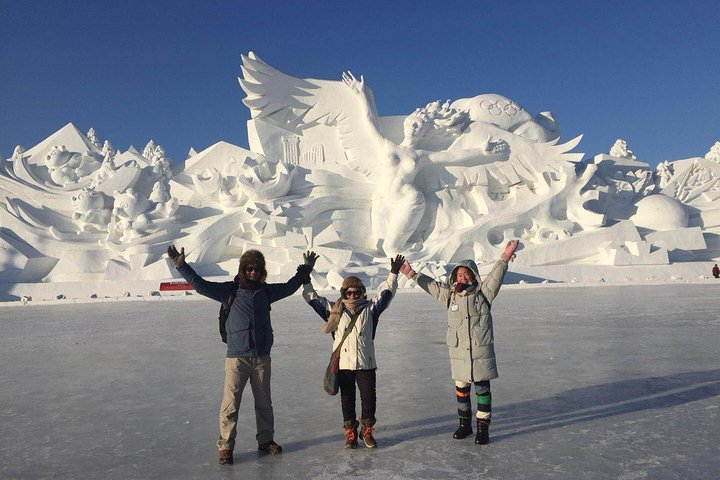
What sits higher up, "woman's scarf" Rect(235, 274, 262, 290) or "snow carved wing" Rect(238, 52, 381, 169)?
"snow carved wing" Rect(238, 52, 381, 169)

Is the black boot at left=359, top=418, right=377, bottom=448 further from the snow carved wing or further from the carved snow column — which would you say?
the carved snow column

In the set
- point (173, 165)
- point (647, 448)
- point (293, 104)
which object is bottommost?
point (647, 448)

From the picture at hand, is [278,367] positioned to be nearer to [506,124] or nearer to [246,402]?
[246,402]

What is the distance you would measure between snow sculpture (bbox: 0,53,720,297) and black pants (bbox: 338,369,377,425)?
10114mm

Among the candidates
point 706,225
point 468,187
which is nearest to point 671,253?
point 706,225

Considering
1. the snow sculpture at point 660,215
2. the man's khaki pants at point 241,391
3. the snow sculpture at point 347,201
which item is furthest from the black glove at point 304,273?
the snow sculpture at point 660,215

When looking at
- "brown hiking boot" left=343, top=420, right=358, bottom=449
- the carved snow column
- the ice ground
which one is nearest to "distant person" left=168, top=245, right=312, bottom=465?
the ice ground

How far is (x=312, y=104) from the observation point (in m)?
17.0

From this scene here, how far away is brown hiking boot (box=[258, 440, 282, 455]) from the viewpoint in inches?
100

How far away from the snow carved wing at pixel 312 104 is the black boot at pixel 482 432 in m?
14.1

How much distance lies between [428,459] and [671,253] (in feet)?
50.8

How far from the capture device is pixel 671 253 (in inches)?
620

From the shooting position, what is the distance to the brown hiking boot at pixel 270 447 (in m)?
2.54

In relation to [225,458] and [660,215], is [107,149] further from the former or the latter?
[225,458]
